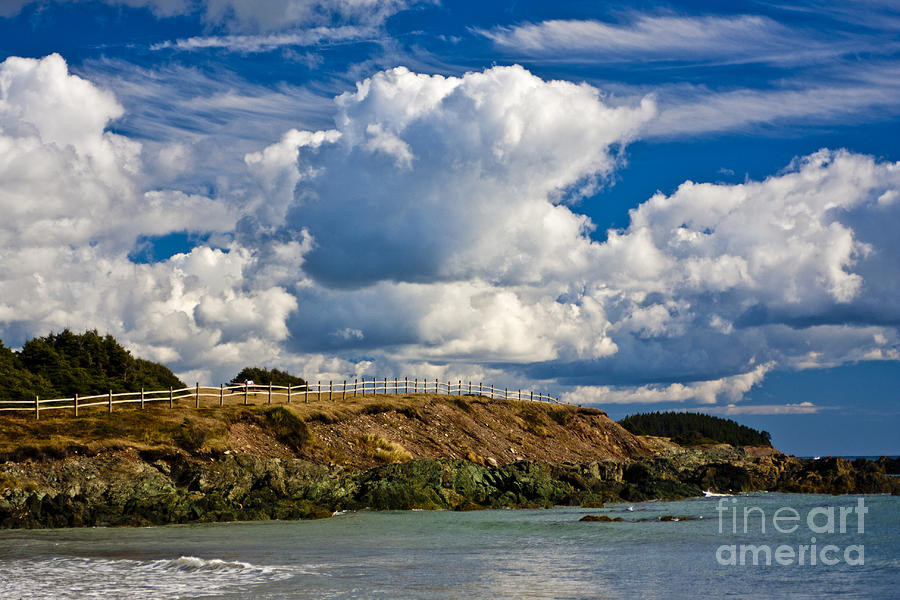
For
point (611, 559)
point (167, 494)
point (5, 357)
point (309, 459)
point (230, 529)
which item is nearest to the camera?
point (611, 559)

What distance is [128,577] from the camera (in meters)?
22.9

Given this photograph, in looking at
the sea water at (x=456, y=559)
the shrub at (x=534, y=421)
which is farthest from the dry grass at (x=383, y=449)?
the shrub at (x=534, y=421)

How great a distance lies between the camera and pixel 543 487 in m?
51.2

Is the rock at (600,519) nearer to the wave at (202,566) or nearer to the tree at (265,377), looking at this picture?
the wave at (202,566)

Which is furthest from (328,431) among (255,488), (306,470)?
(255,488)

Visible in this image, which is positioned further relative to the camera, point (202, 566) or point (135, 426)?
point (135, 426)

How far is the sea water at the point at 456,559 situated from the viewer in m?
21.0

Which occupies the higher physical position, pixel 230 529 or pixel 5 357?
pixel 5 357

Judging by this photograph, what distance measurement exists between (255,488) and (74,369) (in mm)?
45999

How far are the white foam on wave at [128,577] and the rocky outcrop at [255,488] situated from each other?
11.0 m

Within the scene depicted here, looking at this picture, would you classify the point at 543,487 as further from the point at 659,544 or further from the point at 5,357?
the point at 5,357

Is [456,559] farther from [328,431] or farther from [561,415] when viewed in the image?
[561,415]

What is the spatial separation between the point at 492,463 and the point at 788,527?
28.6 meters

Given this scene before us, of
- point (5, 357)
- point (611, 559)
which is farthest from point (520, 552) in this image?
point (5, 357)
